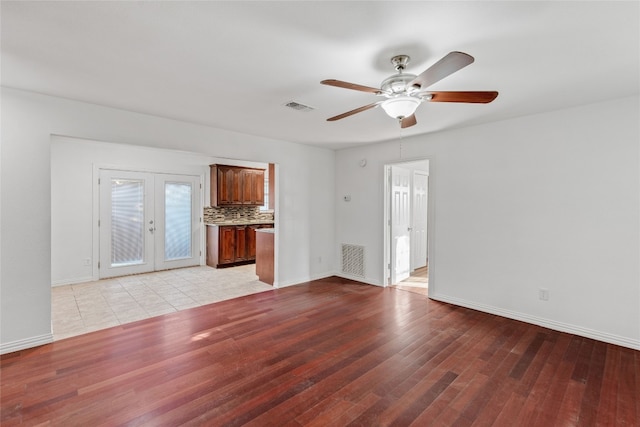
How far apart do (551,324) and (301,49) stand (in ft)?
12.8

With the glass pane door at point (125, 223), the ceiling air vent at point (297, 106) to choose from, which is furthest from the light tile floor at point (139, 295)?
the ceiling air vent at point (297, 106)

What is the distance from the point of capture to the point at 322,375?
7.97ft

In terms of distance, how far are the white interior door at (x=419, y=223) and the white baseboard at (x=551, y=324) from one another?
6.53 feet

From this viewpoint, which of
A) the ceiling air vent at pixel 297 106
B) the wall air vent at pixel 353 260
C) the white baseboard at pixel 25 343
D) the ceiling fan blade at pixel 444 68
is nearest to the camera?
the ceiling fan blade at pixel 444 68

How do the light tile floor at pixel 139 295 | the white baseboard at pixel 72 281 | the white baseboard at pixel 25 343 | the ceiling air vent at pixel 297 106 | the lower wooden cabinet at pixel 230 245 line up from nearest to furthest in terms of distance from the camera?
the white baseboard at pixel 25 343, the ceiling air vent at pixel 297 106, the light tile floor at pixel 139 295, the white baseboard at pixel 72 281, the lower wooden cabinet at pixel 230 245

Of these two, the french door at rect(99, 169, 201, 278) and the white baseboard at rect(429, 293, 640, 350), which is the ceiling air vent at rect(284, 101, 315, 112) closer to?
the white baseboard at rect(429, 293, 640, 350)

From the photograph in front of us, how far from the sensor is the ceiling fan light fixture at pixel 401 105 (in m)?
2.04

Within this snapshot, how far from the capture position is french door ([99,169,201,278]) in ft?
18.2

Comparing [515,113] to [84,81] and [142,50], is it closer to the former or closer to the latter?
[142,50]

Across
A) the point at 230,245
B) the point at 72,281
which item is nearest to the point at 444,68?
the point at 230,245

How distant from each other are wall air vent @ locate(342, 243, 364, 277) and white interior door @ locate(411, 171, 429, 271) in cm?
130

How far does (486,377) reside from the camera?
2.40 metres

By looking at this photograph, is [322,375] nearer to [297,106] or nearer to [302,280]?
[297,106]

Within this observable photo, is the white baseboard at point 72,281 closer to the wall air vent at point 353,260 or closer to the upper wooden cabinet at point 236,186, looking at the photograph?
the upper wooden cabinet at point 236,186
